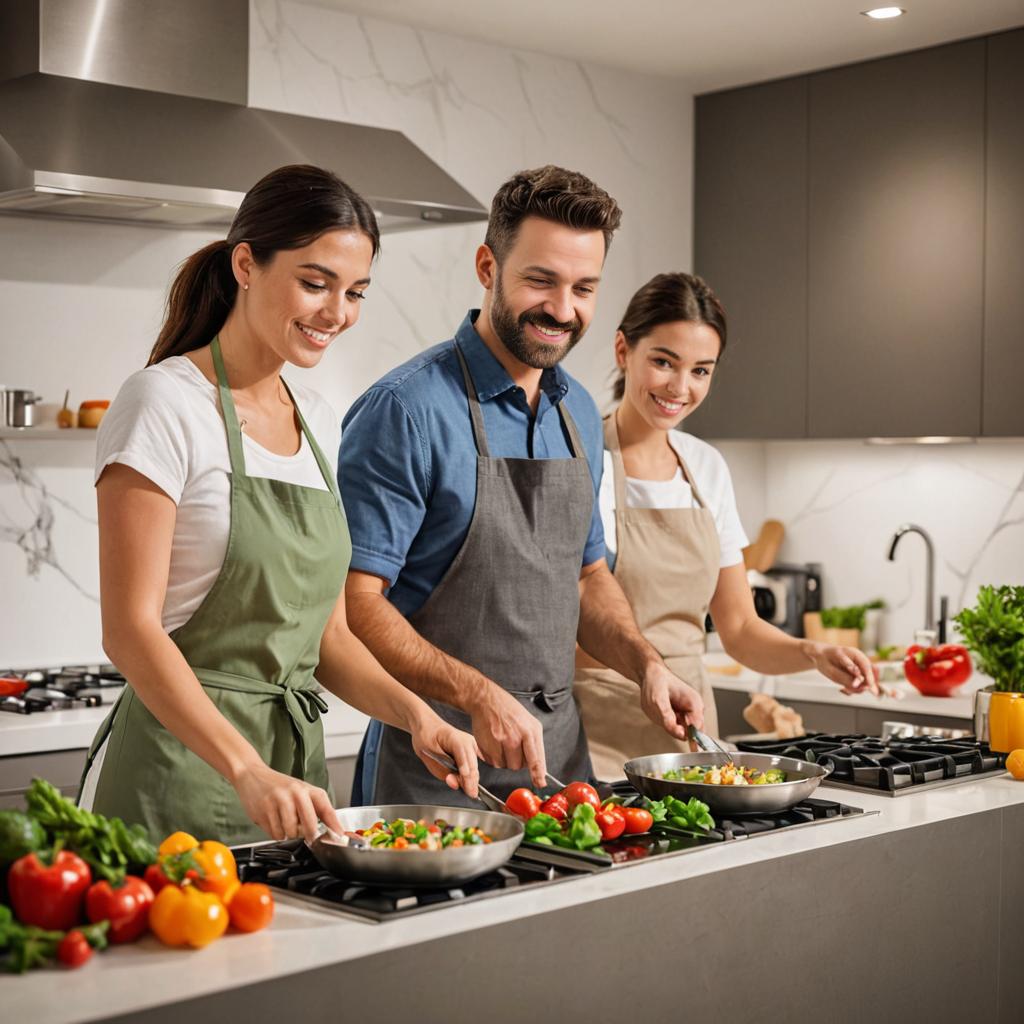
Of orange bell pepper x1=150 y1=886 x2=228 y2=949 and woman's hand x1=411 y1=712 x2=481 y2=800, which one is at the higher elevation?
woman's hand x1=411 y1=712 x2=481 y2=800

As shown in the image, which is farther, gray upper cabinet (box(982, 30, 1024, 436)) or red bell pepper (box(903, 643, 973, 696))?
gray upper cabinet (box(982, 30, 1024, 436))

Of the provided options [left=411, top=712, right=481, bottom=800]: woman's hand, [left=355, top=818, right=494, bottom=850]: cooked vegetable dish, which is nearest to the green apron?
[left=411, top=712, right=481, bottom=800]: woman's hand

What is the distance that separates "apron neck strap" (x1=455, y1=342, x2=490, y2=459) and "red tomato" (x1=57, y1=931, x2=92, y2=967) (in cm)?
107

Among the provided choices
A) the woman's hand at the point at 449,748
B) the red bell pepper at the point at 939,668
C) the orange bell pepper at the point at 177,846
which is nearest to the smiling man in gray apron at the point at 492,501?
the woman's hand at the point at 449,748

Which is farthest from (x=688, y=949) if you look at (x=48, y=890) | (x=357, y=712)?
(x=357, y=712)

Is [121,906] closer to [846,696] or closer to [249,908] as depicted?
[249,908]

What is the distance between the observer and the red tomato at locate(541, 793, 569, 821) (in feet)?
5.94

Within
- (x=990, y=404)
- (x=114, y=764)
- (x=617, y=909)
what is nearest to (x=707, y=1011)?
(x=617, y=909)

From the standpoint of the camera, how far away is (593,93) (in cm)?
448

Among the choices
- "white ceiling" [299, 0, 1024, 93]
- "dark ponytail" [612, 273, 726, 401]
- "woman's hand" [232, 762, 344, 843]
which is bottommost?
"woman's hand" [232, 762, 344, 843]

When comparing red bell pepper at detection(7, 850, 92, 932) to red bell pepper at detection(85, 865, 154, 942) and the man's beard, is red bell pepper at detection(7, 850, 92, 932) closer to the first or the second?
red bell pepper at detection(85, 865, 154, 942)

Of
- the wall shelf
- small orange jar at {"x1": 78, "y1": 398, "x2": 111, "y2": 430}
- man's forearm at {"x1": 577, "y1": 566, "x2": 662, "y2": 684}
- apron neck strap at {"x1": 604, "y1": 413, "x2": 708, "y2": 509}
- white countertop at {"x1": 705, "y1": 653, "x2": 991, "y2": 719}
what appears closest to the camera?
man's forearm at {"x1": 577, "y1": 566, "x2": 662, "y2": 684}

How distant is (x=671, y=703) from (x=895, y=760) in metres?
0.36

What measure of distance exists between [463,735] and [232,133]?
197 centimetres
